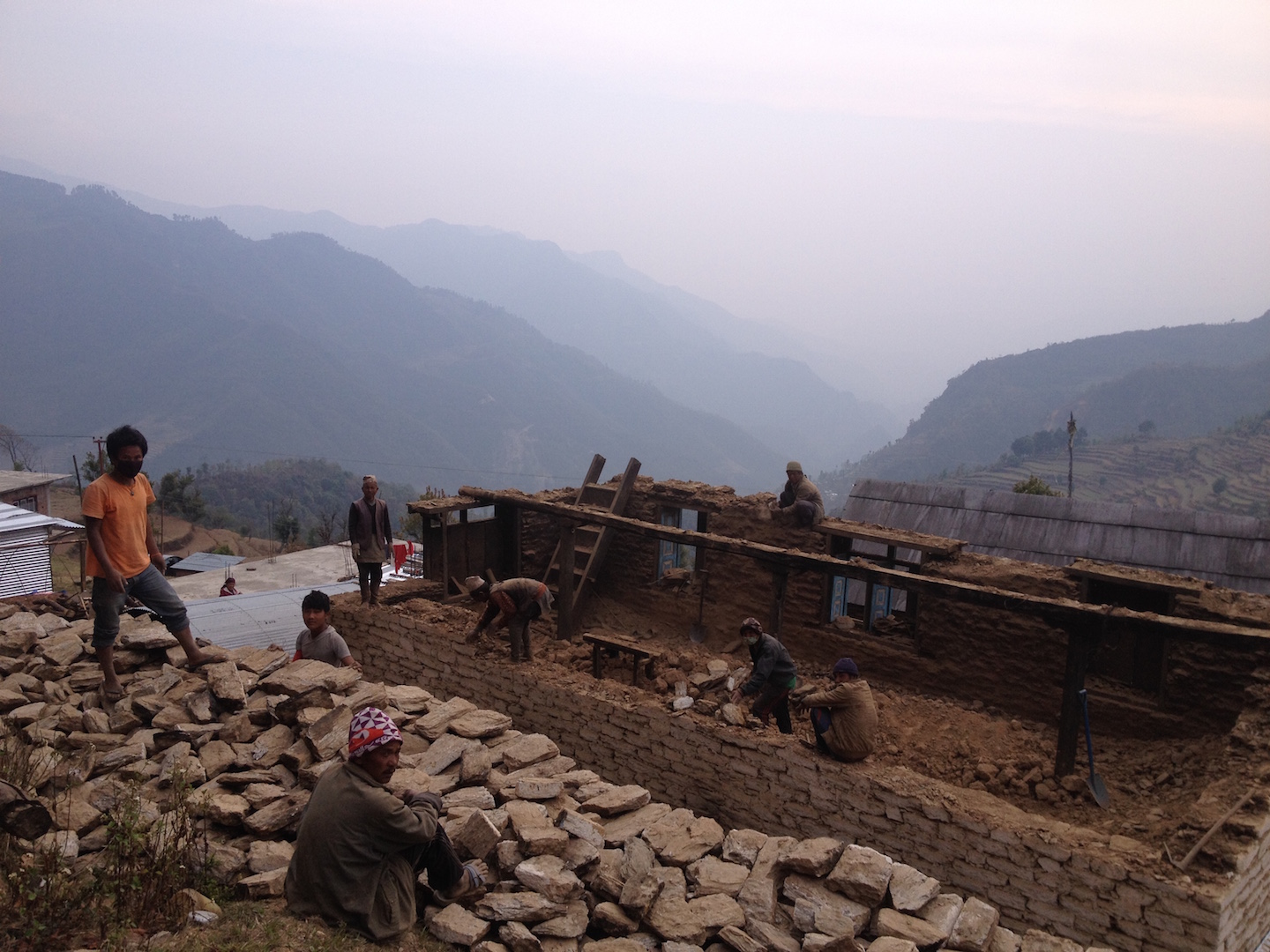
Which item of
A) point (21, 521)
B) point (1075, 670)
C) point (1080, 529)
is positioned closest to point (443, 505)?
point (1075, 670)

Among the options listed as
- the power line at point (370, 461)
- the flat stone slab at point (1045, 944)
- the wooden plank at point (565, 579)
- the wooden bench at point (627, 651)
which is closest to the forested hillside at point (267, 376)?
the power line at point (370, 461)

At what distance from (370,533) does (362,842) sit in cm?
567

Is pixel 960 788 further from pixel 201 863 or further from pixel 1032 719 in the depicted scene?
pixel 201 863

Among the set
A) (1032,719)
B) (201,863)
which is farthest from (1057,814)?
(201,863)

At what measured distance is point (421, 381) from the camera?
6565 inches

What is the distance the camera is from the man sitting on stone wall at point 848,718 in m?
6.69

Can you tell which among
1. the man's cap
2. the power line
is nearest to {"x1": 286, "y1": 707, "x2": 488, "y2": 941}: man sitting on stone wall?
the man's cap

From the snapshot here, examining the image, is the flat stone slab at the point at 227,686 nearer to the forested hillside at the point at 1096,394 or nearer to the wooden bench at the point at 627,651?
the wooden bench at the point at 627,651

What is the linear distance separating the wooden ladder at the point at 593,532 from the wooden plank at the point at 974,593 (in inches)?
79.0

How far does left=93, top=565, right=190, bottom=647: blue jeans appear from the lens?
6.03 meters

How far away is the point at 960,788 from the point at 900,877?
6.70ft

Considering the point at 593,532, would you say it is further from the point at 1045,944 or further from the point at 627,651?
the point at 1045,944

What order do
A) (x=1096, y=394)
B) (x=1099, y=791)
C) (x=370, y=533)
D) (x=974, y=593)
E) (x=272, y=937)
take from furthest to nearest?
(x=1096, y=394)
(x=370, y=533)
(x=974, y=593)
(x=1099, y=791)
(x=272, y=937)

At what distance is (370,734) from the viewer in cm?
387
